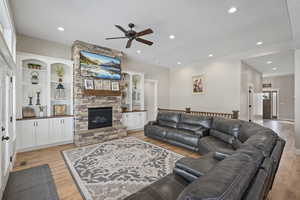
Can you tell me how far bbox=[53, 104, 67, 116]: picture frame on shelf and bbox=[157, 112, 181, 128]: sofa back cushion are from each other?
3218 mm

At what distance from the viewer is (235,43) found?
14.9 ft

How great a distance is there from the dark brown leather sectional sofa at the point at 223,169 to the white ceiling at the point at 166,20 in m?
2.36

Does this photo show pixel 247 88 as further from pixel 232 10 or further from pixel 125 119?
pixel 125 119

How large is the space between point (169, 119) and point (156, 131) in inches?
27.0

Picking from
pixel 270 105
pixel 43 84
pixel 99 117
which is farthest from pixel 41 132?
pixel 270 105

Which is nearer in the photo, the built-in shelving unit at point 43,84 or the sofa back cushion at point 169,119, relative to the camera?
the built-in shelving unit at point 43,84

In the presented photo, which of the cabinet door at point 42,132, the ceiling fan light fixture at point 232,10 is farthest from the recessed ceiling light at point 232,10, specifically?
the cabinet door at point 42,132

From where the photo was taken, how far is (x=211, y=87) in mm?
6273

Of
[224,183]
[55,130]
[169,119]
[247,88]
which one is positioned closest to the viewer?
[224,183]

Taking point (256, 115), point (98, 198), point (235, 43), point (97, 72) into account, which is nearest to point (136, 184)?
point (98, 198)

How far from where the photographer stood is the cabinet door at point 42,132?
12.3ft

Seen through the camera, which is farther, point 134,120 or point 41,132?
point 134,120

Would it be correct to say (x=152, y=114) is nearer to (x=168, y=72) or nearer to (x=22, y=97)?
(x=168, y=72)

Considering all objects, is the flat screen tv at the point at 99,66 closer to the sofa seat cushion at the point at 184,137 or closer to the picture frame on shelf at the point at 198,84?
the sofa seat cushion at the point at 184,137
